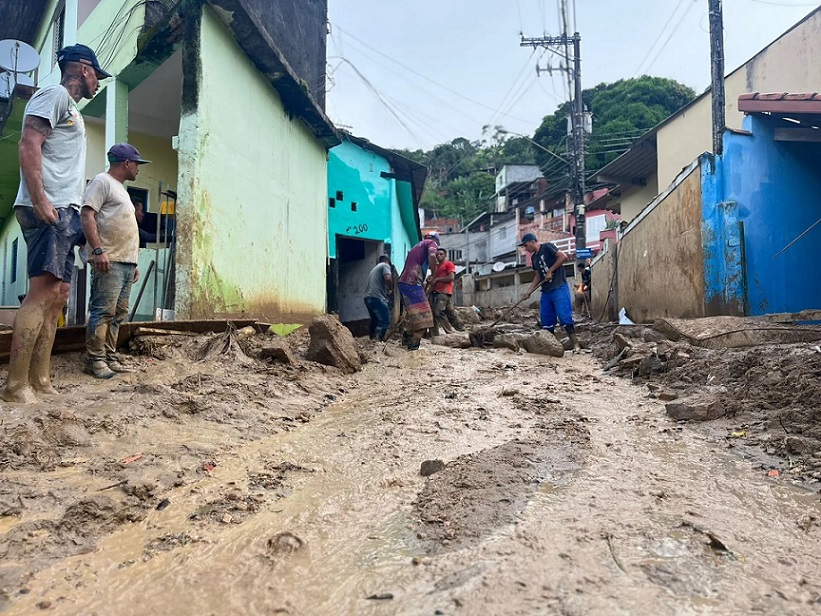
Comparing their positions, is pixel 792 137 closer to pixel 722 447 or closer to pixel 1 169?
pixel 722 447

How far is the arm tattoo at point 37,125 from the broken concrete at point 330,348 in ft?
7.95

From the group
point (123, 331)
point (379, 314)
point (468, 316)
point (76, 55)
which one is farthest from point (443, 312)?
point (76, 55)

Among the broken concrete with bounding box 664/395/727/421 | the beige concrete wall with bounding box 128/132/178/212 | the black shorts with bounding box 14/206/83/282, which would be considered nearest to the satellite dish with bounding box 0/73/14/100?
the beige concrete wall with bounding box 128/132/178/212

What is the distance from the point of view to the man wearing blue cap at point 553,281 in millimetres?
6480

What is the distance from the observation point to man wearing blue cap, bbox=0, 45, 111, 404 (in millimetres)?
2416

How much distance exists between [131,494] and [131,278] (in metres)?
2.07

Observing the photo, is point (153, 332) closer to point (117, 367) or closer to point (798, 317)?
point (117, 367)

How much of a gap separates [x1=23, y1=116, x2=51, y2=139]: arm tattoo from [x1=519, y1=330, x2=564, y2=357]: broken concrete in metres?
4.82

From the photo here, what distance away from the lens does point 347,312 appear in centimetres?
1182

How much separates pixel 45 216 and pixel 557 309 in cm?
558

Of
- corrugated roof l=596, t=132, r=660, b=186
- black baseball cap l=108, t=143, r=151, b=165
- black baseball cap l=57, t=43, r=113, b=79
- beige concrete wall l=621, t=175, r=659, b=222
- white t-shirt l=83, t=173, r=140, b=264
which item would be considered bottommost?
white t-shirt l=83, t=173, r=140, b=264

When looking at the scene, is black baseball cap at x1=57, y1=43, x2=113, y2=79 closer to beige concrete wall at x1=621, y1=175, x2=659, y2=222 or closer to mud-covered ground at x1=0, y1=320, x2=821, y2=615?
mud-covered ground at x1=0, y1=320, x2=821, y2=615

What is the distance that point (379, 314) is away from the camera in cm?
721

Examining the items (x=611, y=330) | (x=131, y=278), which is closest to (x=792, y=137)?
(x=611, y=330)
